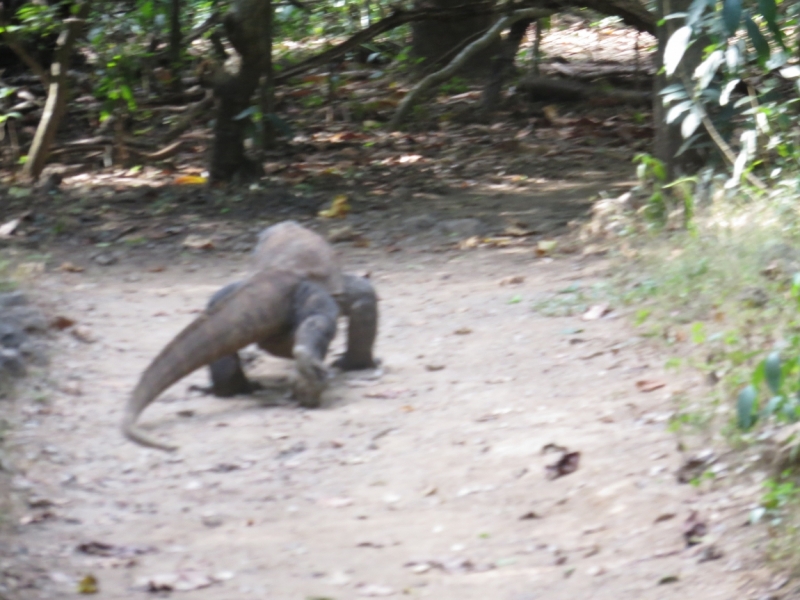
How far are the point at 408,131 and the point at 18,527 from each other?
8395 millimetres

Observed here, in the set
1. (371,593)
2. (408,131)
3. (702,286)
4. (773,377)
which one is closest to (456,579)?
(371,593)

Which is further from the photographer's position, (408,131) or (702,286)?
(408,131)

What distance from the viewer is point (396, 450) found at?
15.0ft

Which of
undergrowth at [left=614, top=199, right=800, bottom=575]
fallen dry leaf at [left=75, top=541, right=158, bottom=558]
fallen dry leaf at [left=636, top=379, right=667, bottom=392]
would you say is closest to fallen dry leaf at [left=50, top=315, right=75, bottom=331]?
fallen dry leaf at [left=75, top=541, right=158, bottom=558]

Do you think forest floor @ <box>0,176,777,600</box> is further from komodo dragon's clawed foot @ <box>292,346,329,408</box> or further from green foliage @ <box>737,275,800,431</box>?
green foliage @ <box>737,275,800,431</box>

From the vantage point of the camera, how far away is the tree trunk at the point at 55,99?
32.7ft

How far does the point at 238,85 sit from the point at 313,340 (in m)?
5.27

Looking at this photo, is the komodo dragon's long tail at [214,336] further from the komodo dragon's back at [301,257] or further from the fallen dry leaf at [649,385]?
the fallen dry leaf at [649,385]

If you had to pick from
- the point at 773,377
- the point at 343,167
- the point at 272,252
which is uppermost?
the point at 773,377

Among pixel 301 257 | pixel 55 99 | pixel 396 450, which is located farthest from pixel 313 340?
pixel 55 99

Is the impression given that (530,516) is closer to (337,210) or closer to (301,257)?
(301,257)

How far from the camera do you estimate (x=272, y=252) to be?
18.9 feet

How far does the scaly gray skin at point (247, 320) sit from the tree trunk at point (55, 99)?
5.19 metres

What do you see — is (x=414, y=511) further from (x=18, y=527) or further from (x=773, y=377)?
Result: (x=773, y=377)
